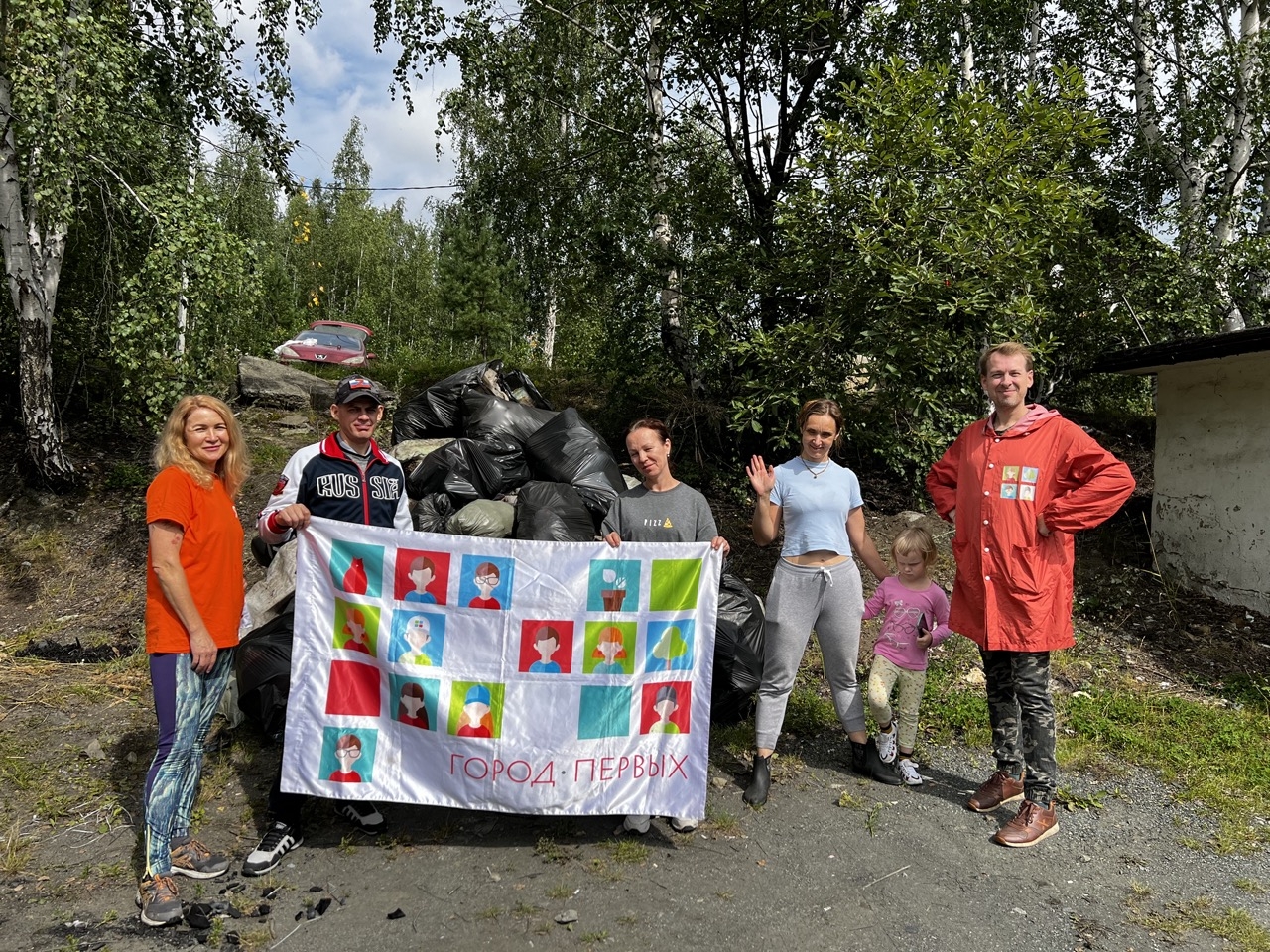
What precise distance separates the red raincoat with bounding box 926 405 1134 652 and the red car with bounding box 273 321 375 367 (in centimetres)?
1279

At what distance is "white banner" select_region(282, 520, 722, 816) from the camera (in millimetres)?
3220

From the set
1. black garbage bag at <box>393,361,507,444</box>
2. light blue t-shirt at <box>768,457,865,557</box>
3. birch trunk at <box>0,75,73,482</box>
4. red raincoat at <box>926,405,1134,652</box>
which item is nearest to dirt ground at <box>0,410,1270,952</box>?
red raincoat at <box>926,405,1134,652</box>

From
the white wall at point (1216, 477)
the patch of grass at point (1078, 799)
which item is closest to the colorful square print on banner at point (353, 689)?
the patch of grass at point (1078, 799)

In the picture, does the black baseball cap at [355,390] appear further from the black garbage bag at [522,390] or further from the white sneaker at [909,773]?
the black garbage bag at [522,390]

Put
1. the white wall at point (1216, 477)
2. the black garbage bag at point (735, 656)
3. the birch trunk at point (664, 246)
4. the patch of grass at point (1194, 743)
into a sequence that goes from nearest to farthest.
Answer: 1. the patch of grass at point (1194, 743)
2. the black garbage bag at point (735, 656)
3. the white wall at point (1216, 477)
4. the birch trunk at point (664, 246)

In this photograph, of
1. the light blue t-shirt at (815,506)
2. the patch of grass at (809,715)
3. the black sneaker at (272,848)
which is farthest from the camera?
the patch of grass at (809,715)

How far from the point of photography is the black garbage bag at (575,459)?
6.08 meters

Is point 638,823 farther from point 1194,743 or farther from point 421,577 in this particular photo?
point 1194,743

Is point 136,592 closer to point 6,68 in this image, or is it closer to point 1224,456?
point 6,68

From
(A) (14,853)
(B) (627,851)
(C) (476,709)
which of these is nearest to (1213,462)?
(B) (627,851)

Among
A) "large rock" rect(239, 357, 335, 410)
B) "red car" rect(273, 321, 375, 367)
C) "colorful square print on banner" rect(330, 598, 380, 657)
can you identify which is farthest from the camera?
"red car" rect(273, 321, 375, 367)

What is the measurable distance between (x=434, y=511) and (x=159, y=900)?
329 centimetres

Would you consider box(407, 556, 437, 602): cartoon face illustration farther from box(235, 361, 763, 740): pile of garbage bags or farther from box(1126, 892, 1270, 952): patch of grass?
box(1126, 892, 1270, 952): patch of grass

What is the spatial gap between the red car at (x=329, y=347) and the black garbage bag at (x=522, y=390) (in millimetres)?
7432
